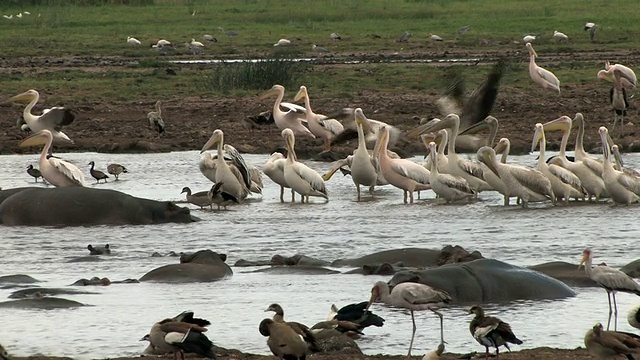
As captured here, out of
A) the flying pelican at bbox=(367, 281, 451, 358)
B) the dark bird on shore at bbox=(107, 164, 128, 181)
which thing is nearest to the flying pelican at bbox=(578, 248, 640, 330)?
the flying pelican at bbox=(367, 281, 451, 358)

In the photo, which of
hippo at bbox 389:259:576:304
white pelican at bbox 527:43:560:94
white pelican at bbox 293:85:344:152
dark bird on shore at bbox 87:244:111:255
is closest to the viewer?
hippo at bbox 389:259:576:304

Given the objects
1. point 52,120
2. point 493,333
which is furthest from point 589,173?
point 493,333

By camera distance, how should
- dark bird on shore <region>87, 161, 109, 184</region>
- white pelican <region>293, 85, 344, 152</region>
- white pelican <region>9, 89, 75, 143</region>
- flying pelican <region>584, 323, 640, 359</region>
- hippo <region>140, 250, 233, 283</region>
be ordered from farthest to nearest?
white pelican <region>293, 85, 344, 152</region> → white pelican <region>9, 89, 75, 143</region> → dark bird on shore <region>87, 161, 109, 184</region> → hippo <region>140, 250, 233, 283</region> → flying pelican <region>584, 323, 640, 359</region>

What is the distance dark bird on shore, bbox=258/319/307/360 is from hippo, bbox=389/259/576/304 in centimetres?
231

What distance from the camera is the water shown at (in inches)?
329

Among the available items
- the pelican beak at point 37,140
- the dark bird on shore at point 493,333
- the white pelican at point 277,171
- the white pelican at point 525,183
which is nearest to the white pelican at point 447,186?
the white pelican at point 525,183

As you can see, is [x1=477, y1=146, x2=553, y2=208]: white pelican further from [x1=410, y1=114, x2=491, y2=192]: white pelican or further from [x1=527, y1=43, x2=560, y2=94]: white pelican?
[x1=527, y1=43, x2=560, y2=94]: white pelican

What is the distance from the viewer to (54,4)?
159 feet

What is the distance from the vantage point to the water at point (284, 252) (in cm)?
836

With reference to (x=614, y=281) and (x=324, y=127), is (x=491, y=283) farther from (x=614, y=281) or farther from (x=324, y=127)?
(x=324, y=127)

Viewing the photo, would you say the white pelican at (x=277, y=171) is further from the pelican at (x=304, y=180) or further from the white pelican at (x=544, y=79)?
the white pelican at (x=544, y=79)

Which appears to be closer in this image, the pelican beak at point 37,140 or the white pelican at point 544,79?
the pelican beak at point 37,140

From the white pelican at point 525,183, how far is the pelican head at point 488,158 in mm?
119

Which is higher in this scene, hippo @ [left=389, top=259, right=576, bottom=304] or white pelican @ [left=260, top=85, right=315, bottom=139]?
white pelican @ [left=260, top=85, right=315, bottom=139]
